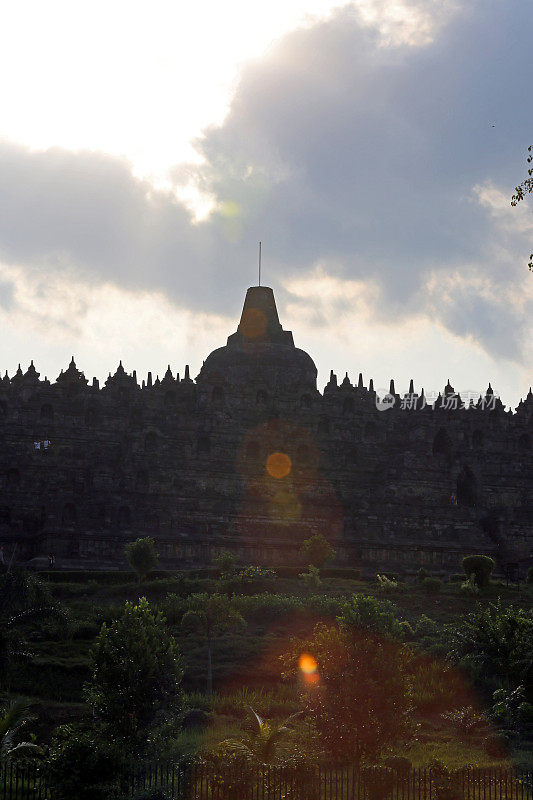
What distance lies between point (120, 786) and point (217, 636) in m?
17.7

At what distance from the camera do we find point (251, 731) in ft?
102

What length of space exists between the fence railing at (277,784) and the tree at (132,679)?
2.65 m

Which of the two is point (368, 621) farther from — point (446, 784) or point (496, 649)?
point (496, 649)

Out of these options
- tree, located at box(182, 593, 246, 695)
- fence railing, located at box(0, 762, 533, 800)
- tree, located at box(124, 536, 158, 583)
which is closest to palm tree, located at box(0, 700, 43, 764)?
fence railing, located at box(0, 762, 533, 800)

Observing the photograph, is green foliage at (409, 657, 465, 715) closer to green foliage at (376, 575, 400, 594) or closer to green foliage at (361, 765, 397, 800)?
green foliage at (361, 765, 397, 800)

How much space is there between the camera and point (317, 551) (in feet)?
192

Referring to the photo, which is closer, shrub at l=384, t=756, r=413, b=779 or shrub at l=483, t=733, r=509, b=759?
shrub at l=384, t=756, r=413, b=779

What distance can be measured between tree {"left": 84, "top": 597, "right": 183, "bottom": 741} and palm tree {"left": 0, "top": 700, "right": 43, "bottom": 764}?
2139 mm

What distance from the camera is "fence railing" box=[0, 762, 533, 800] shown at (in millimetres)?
25438

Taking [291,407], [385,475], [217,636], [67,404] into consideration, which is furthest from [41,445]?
[217,636]

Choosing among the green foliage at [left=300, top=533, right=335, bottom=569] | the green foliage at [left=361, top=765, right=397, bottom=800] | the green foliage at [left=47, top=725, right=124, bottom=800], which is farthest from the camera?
the green foliage at [left=300, top=533, right=335, bottom=569]

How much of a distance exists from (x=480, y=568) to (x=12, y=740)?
31754mm

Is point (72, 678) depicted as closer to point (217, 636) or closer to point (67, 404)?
point (217, 636)

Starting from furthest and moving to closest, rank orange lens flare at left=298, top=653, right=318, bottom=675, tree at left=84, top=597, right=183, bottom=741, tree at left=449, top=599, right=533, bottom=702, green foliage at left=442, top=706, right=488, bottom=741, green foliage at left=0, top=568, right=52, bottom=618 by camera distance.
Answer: green foliage at left=0, top=568, right=52, bottom=618 < tree at left=449, top=599, right=533, bottom=702 < green foliage at left=442, top=706, right=488, bottom=741 < orange lens flare at left=298, top=653, right=318, bottom=675 < tree at left=84, top=597, right=183, bottom=741
